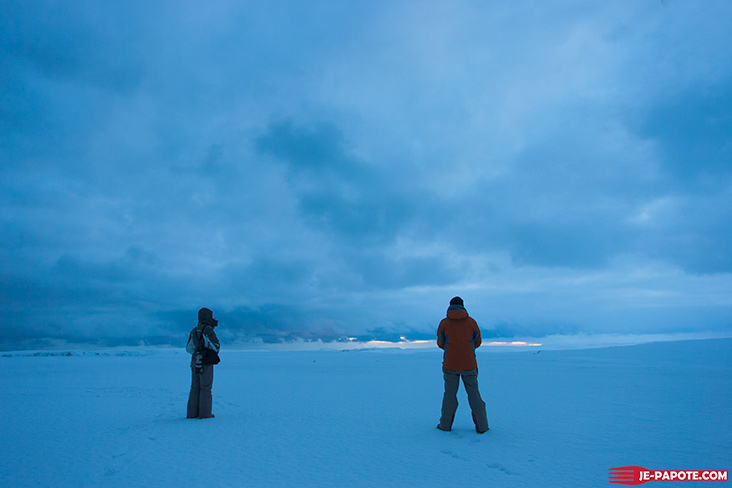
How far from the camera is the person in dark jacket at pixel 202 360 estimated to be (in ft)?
31.2

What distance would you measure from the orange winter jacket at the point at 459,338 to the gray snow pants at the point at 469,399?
13cm

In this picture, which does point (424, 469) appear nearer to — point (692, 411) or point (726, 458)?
point (726, 458)

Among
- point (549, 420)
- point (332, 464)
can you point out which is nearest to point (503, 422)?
point (549, 420)

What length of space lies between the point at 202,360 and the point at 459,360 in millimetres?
5706

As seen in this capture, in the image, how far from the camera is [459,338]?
8.02m

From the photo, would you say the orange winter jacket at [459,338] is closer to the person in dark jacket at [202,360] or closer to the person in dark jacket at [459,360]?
the person in dark jacket at [459,360]

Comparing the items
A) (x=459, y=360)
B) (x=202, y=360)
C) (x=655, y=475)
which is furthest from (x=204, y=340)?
(x=655, y=475)

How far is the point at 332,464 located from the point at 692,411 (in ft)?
30.7

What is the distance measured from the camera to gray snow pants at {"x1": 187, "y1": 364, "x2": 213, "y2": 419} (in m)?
9.58

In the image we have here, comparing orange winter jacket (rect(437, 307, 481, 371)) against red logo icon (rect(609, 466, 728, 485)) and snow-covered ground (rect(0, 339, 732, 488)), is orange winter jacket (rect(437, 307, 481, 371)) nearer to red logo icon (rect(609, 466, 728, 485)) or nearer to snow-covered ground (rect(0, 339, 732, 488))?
snow-covered ground (rect(0, 339, 732, 488))

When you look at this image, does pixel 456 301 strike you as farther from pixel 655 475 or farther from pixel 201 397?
pixel 201 397

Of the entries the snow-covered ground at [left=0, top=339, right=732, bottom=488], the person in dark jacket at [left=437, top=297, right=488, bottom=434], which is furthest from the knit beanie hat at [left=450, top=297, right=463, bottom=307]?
the snow-covered ground at [left=0, top=339, right=732, bottom=488]

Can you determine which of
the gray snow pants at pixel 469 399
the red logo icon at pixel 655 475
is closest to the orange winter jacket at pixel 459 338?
the gray snow pants at pixel 469 399

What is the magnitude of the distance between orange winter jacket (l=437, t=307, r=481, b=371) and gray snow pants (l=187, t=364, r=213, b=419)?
5.38m
